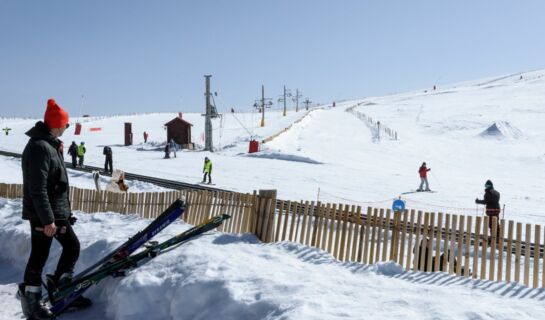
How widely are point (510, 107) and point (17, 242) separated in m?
65.8

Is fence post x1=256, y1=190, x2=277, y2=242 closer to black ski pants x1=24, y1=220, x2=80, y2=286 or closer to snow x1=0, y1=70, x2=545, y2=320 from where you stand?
snow x1=0, y1=70, x2=545, y2=320

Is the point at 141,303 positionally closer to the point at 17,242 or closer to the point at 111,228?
the point at 111,228

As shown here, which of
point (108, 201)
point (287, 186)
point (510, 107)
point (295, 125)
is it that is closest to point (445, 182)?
point (287, 186)

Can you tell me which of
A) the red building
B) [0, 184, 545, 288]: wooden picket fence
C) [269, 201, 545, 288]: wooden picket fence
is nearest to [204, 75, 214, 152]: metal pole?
the red building

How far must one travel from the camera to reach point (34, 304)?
5484 mm

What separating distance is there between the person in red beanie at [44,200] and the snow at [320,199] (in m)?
1.13

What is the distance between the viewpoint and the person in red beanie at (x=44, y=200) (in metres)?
4.94

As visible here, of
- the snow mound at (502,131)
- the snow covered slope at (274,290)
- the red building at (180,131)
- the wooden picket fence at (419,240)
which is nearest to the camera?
the snow covered slope at (274,290)

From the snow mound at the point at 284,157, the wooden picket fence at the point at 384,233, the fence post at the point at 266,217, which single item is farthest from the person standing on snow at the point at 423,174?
the fence post at the point at 266,217

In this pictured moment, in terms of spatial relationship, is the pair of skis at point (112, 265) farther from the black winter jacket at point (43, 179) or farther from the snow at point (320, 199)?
the black winter jacket at point (43, 179)

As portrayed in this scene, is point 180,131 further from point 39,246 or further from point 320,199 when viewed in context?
point 39,246

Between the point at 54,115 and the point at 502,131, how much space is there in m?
48.8

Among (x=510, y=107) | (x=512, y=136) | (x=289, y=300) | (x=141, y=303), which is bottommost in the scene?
(x=141, y=303)

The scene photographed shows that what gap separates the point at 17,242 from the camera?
944 cm
